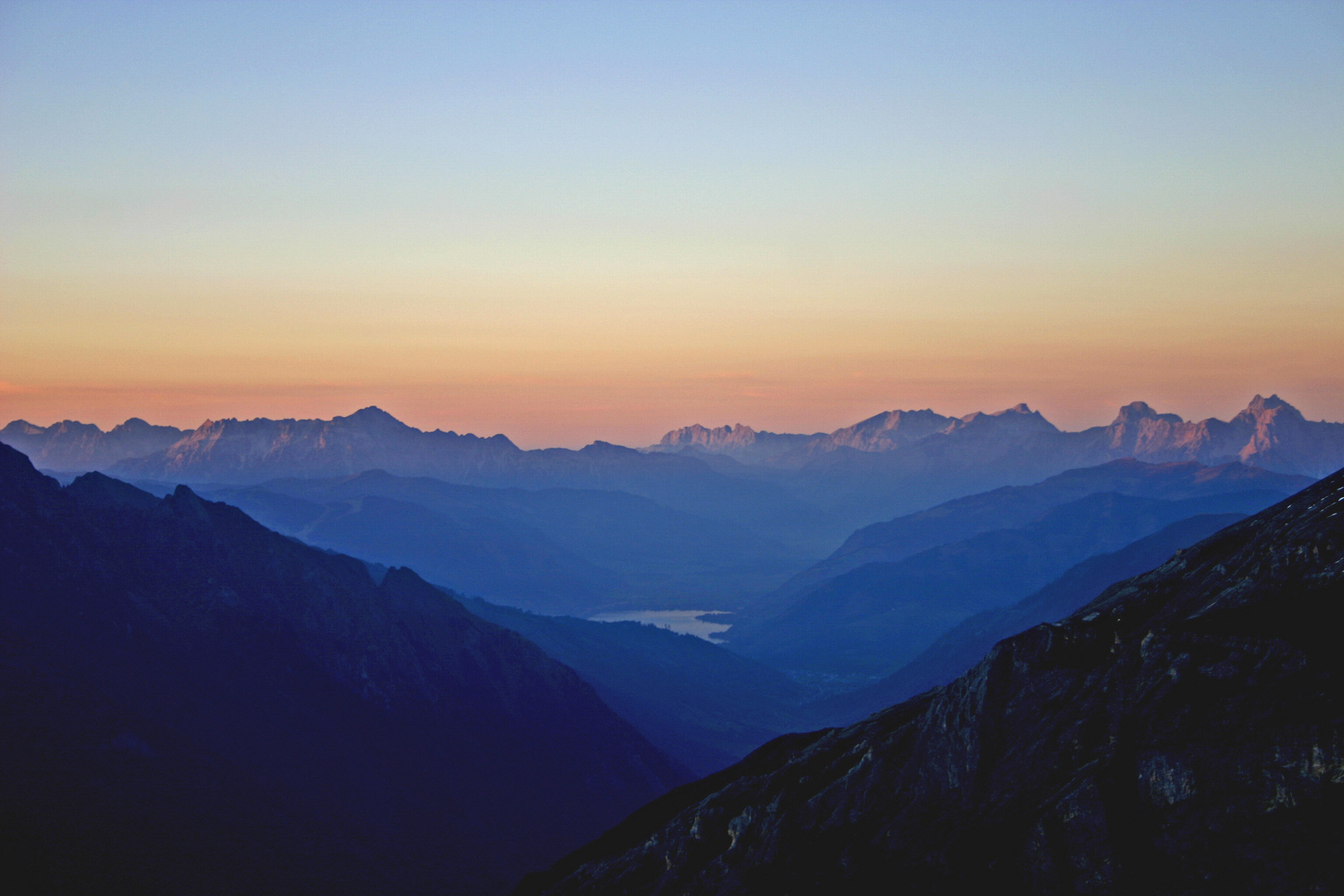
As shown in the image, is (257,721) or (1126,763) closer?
(1126,763)

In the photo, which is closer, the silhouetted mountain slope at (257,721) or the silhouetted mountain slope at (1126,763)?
the silhouetted mountain slope at (1126,763)

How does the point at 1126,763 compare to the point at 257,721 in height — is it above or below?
above

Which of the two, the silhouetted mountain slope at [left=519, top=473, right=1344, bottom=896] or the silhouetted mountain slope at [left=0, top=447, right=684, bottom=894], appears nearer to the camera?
the silhouetted mountain slope at [left=519, top=473, right=1344, bottom=896]

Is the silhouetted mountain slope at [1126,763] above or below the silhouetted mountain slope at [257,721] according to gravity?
above

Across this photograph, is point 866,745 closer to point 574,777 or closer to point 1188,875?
point 1188,875

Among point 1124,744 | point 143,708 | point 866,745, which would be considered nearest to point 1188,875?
point 1124,744
